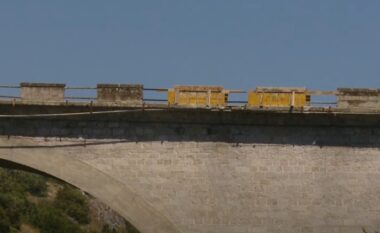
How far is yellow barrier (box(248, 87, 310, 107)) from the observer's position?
2638 centimetres

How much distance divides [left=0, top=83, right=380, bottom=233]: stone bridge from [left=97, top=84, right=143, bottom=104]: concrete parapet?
313 millimetres

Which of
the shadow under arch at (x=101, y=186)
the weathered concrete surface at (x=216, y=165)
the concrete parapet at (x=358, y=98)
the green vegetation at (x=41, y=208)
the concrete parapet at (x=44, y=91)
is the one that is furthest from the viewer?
the green vegetation at (x=41, y=208)

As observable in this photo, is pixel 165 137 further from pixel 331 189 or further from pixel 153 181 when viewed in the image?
pixel 331 189

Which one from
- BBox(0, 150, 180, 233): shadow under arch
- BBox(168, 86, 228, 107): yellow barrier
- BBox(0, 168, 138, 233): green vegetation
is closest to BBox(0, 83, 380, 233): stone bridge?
BBox(0, 150, 180, 233): shadow under arch

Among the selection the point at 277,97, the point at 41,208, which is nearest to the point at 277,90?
the point at 277,97

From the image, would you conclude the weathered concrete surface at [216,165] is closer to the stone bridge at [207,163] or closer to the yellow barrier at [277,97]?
the stone bridge at [207,163]

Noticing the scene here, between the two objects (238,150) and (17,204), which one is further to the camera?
(17,204)

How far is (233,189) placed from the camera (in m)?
26.1

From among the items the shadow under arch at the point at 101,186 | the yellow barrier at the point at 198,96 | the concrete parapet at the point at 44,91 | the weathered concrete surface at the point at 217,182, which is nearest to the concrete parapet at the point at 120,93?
the yellow barrier at the point at 198,96

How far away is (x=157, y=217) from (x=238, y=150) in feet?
9.95

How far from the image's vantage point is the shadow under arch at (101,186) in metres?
25.8

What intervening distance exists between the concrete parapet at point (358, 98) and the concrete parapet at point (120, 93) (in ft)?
19.2

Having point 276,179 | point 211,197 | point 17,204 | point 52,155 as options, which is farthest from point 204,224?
point 17,204

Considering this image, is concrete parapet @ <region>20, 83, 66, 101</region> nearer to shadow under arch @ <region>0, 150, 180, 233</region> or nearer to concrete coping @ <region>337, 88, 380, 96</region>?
shadow under arch @ <region>0, 150, 180, 233</region>
